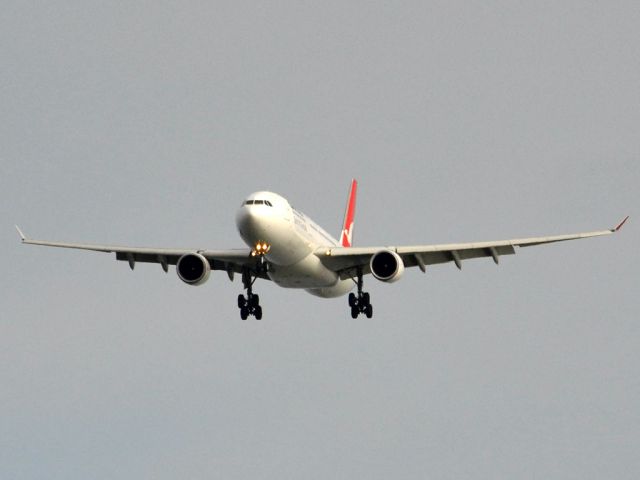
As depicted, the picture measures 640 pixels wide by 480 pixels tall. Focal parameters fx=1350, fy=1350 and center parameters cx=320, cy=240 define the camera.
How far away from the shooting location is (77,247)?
177 feet

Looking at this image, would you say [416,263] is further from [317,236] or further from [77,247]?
[77,247]

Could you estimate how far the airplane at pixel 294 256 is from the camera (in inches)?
1866

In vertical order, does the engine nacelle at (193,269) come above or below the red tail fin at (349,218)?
below

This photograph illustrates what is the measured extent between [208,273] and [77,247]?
20.2ft

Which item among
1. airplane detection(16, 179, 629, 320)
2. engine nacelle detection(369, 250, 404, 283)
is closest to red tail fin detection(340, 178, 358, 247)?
airplane detection(16, 179, 629, 320)

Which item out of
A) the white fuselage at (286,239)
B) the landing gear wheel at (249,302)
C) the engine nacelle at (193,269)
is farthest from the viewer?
the landing gear wheel at (249,302)

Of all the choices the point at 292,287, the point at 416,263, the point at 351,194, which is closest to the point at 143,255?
the point at 292,287

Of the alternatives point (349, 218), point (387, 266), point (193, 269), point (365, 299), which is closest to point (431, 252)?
point (387, 266)

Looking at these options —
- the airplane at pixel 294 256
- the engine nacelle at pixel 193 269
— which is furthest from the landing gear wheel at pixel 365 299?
the engine nacelle at pixel 193 269

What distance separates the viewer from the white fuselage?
46.8 metres

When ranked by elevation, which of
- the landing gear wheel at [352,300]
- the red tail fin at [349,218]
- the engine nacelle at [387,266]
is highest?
the red tail fin at [349,218]

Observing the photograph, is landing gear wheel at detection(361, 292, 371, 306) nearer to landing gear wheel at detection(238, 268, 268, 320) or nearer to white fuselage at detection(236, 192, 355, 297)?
white fuselage at detection(236, 192, 355, 297)

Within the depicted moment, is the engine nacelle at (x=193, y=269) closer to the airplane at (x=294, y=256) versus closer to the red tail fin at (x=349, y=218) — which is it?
the airplane at (x=294, y=256)

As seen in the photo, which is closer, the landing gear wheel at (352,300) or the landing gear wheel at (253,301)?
the landing gear wheel at (253,301)
